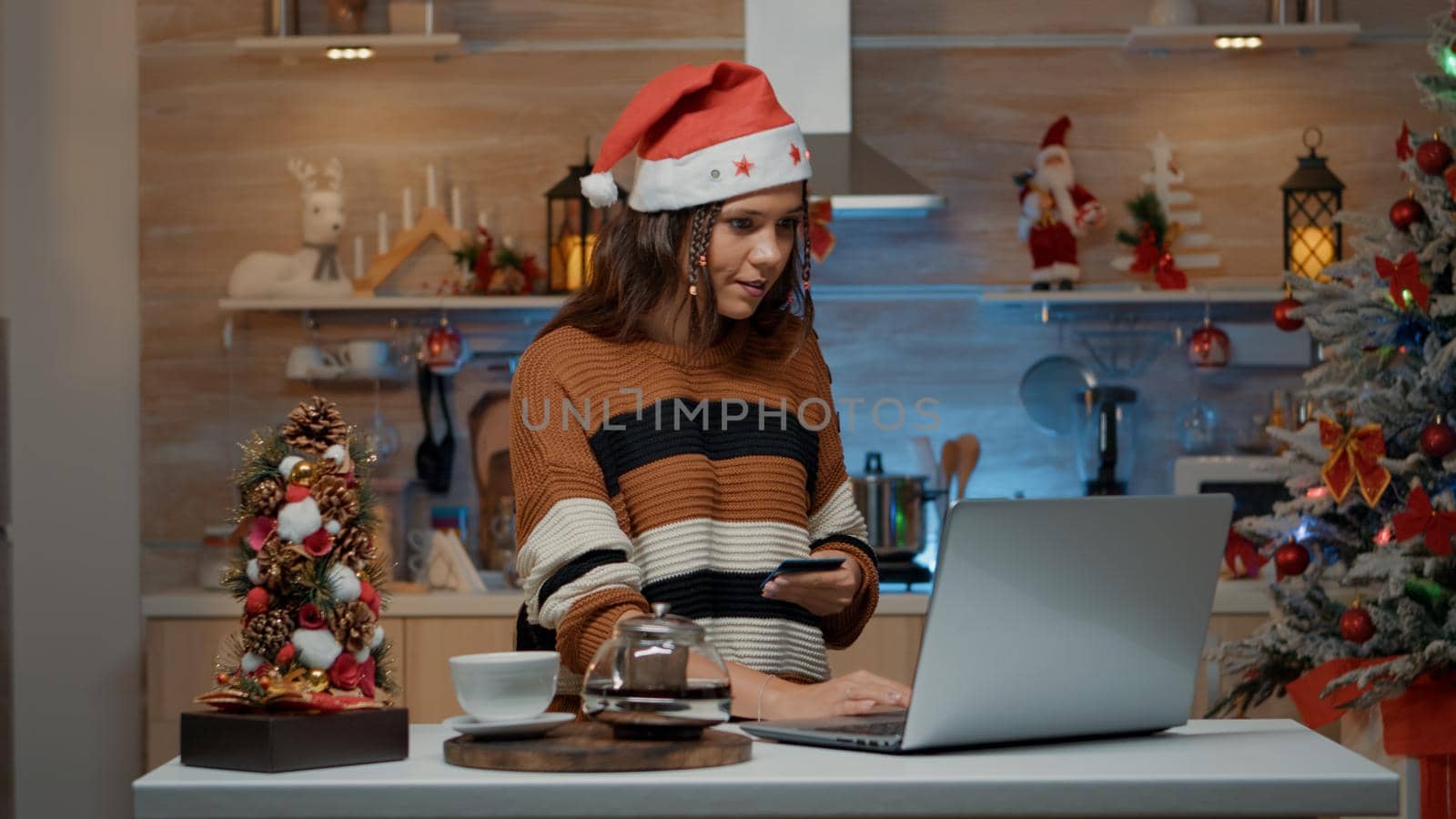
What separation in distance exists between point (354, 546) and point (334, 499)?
0.14 feet

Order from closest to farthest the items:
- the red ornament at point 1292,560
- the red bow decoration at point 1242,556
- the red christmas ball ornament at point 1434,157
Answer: the red christmas ball ornament at point 1434,157, the red ornament at point 1292,560, the red bow decoration at point 1242,556

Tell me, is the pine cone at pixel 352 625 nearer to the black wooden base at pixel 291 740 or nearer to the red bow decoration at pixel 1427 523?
the black wooden base at pixel 291 740

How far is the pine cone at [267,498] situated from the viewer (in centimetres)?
132

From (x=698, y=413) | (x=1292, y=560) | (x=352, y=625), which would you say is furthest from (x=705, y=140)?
(x=1292, y=560)

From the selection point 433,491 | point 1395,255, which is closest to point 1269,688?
point 1395,255

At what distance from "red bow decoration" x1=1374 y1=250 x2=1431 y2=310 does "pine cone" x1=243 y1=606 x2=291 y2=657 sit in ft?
6.75

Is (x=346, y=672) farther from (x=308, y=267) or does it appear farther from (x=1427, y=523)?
(x=308, y=267)

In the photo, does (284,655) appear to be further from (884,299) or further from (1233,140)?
(1233,140)

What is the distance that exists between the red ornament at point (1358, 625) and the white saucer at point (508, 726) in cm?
185

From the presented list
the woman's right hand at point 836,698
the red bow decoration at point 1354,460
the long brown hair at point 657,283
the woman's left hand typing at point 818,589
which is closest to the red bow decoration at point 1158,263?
the red bow decoration at point 1354,460

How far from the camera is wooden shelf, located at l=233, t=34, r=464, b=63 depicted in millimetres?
3887

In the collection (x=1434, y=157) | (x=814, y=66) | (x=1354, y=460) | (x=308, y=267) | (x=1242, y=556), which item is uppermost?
(x=814, y=66)

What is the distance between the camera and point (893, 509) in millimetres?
3783

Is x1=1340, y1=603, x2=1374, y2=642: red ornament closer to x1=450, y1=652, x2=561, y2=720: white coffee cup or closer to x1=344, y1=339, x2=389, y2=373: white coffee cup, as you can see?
x1=450, y1=652, x2=561, y2=720: white coffee cup
